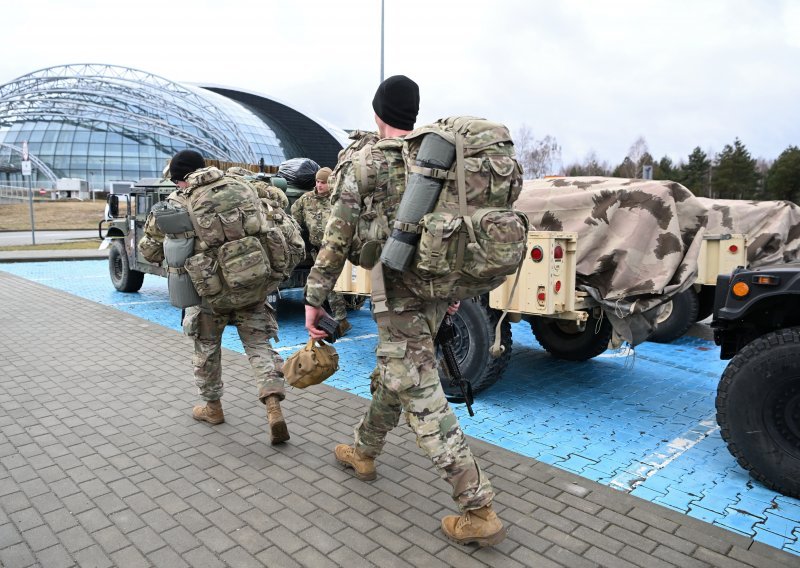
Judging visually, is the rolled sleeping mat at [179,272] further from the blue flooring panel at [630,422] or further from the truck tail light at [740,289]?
the truck tail light at [740,289]

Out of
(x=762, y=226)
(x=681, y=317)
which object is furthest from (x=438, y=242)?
(x=762, y=226)

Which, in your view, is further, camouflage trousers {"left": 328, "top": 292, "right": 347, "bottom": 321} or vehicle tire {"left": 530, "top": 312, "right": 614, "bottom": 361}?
camouflage trousers {"left": 328, "top": 292, "right": 347, "bottom": 321}

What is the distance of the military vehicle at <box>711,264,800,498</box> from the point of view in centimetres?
327

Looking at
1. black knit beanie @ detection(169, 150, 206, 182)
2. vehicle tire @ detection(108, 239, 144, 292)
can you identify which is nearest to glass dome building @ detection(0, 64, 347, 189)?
vehicle tire @ detection(108, 239, 144, 292)

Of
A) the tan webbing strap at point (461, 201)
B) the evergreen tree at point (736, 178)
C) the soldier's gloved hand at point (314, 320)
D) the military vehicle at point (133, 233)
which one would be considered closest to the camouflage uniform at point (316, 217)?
the military vehicle at point (133, 233)

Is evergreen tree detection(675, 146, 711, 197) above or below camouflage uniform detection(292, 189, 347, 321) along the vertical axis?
above

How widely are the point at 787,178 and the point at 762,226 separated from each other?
27697 mm

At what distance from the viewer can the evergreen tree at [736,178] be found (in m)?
33.7

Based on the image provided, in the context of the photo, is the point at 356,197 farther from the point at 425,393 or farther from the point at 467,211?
the point at 425,393

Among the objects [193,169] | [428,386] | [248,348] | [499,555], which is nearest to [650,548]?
[499,555]

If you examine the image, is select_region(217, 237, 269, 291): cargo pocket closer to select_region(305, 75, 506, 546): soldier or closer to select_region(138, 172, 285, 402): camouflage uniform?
select_region(138, 172, 285, 402): camouflage uniform

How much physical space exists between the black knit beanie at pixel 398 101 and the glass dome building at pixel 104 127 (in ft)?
183

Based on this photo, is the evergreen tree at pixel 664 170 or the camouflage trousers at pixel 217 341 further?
the evergreen tree at pixel 664 170

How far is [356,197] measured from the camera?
2.78 m
